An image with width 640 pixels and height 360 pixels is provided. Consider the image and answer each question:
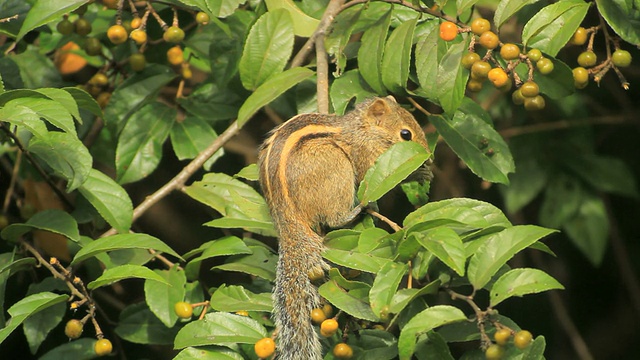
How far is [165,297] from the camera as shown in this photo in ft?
7.89

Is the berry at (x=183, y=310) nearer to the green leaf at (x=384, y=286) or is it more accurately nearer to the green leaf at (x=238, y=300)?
the green leaf at (x=238, y=300)

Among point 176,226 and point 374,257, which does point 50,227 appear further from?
point 176,226

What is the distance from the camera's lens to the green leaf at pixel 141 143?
2.92 metres

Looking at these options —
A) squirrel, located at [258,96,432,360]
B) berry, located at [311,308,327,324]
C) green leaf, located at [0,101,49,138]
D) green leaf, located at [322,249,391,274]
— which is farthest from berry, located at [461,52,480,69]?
green leaf, located at [0,101,49,138]

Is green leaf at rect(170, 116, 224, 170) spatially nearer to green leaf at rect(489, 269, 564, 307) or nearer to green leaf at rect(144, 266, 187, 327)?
green leaf at rect(144, 266, 187, 327)

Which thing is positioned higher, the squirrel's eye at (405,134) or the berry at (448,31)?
the berry at (448,31)

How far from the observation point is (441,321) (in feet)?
5.93

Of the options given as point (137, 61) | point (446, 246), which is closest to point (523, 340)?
point (446, 246)

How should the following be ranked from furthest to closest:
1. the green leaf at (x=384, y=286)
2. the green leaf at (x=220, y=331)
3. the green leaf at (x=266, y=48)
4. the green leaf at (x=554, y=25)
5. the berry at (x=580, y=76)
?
1. the green leaf at (x=266, y=48)
2. the berry at (x=580, y=76)
3. the green leaf at (x=554, y=25)
4. the green leaf at (x=220, y=331)
5. the green leaf at (x=384, y=286)

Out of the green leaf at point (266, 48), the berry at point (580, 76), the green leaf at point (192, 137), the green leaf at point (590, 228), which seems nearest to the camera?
the berry at point (580, 76)

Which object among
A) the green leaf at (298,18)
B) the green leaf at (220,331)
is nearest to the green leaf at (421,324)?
the green leaf at (220,331)

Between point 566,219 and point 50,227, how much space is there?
2.34 meters

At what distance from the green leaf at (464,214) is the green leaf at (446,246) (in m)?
0.08

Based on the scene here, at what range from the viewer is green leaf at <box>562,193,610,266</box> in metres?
3.78
